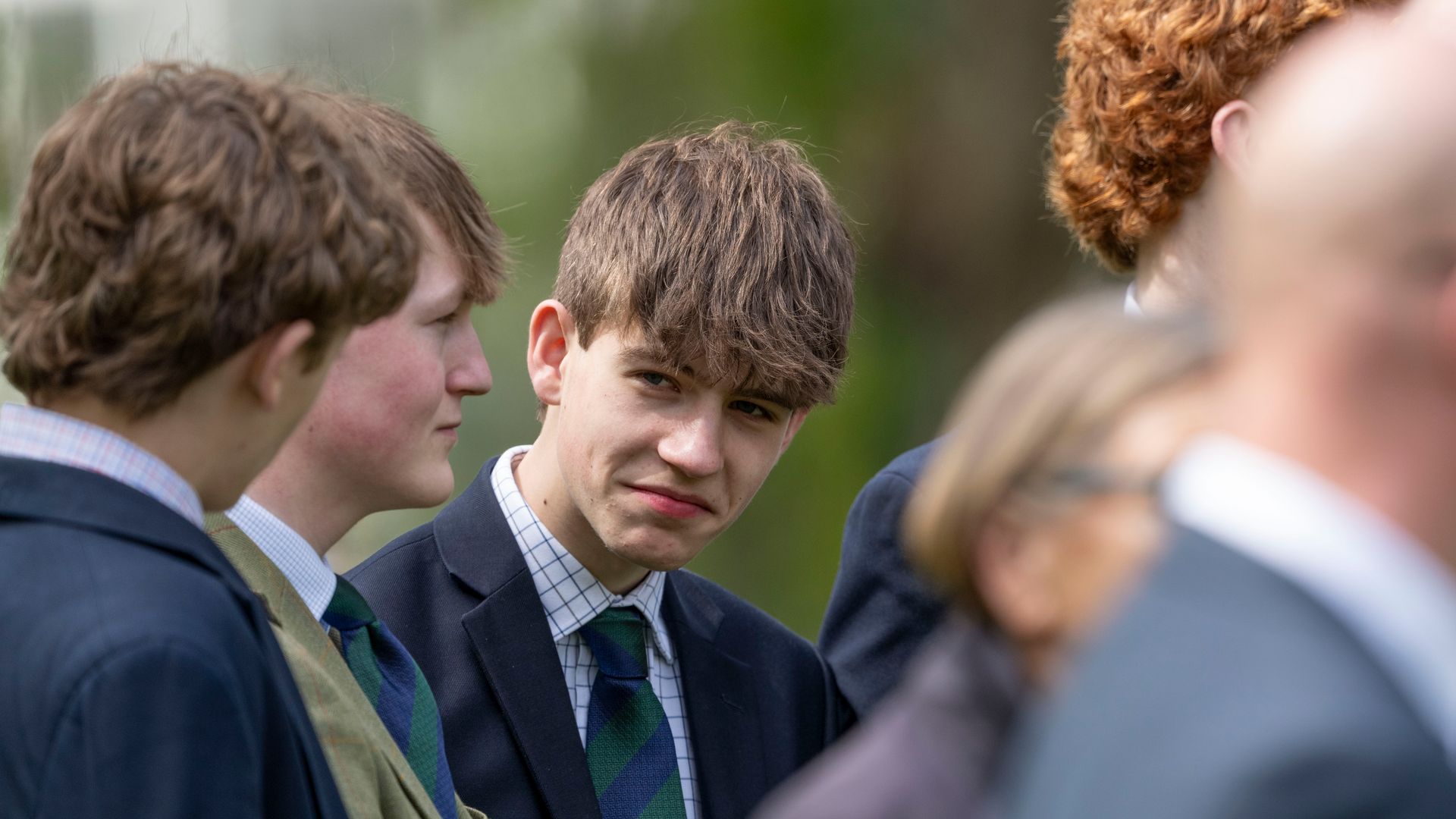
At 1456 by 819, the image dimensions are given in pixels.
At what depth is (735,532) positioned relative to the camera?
260 inches

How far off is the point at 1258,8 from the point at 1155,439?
1.59 meters

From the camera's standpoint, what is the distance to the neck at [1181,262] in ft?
8.08

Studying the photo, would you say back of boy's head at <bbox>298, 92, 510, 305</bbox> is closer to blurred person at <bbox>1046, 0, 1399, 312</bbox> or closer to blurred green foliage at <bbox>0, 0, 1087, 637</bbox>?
blurred person at <bbox>1046, 0, 1399, 312</bbox>

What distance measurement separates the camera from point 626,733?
8.06 feet

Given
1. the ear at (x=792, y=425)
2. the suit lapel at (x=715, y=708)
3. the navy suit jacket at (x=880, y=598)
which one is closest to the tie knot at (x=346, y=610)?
the suit lapel at (x=715, y=708)

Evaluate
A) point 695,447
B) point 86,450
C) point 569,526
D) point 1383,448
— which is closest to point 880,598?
point 695,447

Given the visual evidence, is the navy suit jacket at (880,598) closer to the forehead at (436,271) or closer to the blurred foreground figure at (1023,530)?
the forehead at (436,271)

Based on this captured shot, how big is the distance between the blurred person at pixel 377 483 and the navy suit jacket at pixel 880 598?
2.56 feet

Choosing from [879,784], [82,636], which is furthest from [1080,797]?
[82,636]

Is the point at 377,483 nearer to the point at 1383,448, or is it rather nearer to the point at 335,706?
the point at 335,706

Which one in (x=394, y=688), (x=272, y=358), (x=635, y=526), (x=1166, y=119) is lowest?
(x=394, y=688)

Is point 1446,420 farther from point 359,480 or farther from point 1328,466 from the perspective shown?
point 359,480

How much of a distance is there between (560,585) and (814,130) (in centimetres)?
430

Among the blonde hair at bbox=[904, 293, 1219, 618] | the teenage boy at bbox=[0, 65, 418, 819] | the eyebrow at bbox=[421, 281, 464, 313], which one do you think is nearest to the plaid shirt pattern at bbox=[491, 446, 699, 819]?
the eyebrow at bbox=[421, 281, 464, 313]
